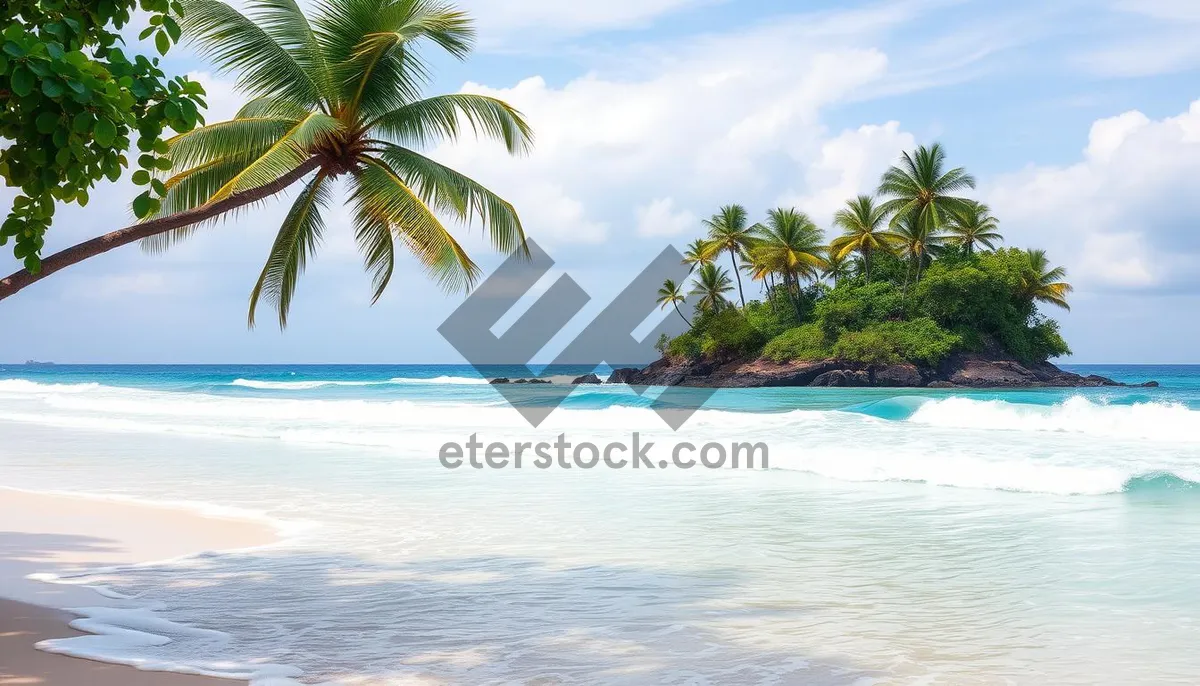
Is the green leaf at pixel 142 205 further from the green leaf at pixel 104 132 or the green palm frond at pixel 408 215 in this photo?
the green palm frond at pixel 408 215

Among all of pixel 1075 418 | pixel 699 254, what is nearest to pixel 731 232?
pixel 699 254

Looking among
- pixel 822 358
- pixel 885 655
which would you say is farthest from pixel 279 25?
pixel 822 358

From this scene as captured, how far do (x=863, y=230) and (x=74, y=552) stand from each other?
43.1 meters

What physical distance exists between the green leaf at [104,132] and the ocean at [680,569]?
2.45 meters

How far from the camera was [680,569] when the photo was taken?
6609 mm

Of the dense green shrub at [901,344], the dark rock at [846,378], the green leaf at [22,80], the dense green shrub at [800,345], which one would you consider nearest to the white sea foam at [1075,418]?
the green leaf at [22,80]

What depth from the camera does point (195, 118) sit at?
3.65m

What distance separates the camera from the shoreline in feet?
13.3

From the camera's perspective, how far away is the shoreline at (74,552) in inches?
160

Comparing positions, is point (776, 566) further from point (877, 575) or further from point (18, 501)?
point (18, 501)

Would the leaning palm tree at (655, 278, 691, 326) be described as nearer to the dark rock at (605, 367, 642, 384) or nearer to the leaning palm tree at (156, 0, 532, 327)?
the dark rock at (605, 367, 642, 384)

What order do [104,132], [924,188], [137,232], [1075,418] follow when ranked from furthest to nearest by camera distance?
[924,188]
[1075,418]
[137,232]
[104,132]

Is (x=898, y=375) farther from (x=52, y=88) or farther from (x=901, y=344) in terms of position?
(x=52, y=88)

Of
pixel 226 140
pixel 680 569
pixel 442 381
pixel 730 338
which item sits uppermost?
pixel 226 140
